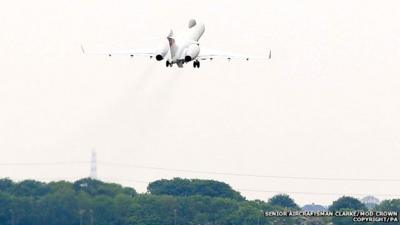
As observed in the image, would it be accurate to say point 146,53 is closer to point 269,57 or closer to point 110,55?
point 110,55

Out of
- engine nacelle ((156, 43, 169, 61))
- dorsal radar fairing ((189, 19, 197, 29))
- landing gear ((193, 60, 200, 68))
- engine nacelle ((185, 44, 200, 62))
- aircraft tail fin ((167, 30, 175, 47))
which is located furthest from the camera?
dorsal radar fairing ((189, 19, 197, 29))

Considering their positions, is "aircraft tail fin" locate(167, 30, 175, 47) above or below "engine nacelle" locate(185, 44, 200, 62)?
above

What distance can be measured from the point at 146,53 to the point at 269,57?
16716mm

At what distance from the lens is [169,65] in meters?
182

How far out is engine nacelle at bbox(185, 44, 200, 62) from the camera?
7116 inches

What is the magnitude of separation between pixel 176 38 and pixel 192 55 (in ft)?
14.8

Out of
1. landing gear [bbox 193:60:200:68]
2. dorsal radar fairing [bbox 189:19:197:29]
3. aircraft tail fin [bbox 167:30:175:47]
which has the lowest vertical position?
landing gear [bbox 193:60:200:68]

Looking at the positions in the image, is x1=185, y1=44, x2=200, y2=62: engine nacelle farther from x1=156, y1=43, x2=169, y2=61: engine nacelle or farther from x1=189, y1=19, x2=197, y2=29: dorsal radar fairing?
x1=189, y1=19, x2=197, y2=29: dorsal radar fairing

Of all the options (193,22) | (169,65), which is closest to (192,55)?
(169,65)

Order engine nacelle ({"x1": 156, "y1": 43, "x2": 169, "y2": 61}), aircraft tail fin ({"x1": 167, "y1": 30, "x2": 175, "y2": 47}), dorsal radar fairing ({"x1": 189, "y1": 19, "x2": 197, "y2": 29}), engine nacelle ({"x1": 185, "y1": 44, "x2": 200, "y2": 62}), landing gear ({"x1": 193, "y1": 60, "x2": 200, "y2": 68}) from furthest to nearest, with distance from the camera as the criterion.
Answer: dorsal radar fairing ({"x1": 189, "y1": 19, "x2": 197, "y2": 29}), landing gear ({"x1": 193, "y1": 60, "x2": 200, "y2": 68}), engine nacelle ({"x1": 156, "y1": 43, "x2": 169, "y2": 61}), aircraft tail fin ({"x1": 167, "y1": 30, "x2": 175, "y2": 47}), engine nacelle ({"x1": 185, "y1": 44, "x2": 200, "y2": 62})

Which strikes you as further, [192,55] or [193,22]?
[193,22]

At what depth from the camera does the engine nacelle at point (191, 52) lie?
181 m

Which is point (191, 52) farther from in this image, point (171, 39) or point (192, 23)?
point (192, 23)

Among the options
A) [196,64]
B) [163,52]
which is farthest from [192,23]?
[163,52]
